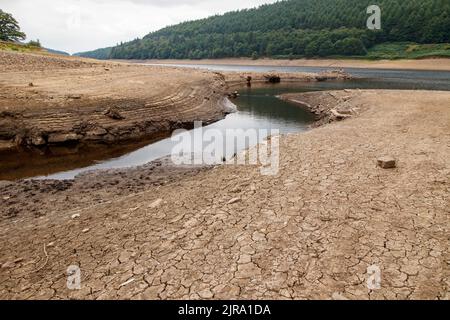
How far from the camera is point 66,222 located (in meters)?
7.27

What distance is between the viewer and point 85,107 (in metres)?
16.3

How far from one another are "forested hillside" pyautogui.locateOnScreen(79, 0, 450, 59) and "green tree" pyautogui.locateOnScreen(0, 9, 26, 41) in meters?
75.8

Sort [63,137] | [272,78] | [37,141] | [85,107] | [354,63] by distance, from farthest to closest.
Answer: [354,63] < [272,78] < [85,107] < [63,137] < [37,141]

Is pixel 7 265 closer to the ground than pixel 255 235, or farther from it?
closer to the ground

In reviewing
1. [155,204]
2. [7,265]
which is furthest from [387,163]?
[7,265]

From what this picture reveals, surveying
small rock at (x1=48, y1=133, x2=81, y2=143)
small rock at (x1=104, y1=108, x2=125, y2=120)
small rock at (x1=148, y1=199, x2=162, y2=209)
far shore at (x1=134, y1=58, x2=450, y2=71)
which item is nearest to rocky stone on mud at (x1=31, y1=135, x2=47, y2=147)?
small rock at (x1=48, y1=133, x2=81, y2=143)

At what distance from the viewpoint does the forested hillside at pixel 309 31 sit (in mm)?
90562

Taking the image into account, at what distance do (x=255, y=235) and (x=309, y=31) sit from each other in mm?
122403

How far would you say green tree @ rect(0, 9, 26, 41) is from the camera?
52.7m

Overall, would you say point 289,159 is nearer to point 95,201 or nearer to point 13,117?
point 95,201

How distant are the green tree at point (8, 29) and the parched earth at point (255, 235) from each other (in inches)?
2262

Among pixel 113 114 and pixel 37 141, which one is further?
pixel 113 114

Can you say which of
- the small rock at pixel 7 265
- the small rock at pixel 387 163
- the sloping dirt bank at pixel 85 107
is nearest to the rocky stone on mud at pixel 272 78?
the sloping dirt bank at pixel 85 107

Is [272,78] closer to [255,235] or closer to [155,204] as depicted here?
[155,204]
